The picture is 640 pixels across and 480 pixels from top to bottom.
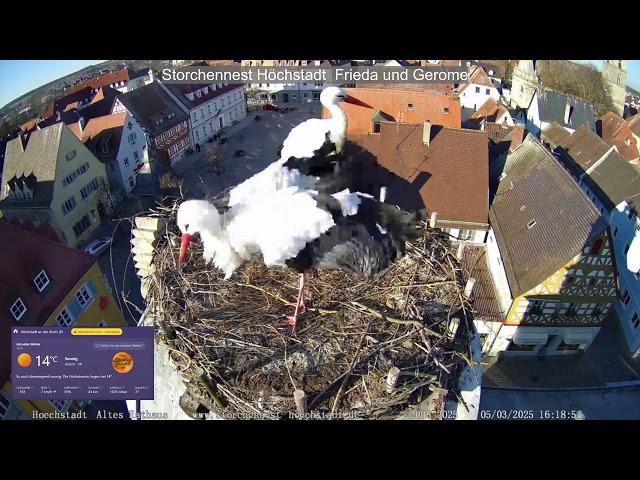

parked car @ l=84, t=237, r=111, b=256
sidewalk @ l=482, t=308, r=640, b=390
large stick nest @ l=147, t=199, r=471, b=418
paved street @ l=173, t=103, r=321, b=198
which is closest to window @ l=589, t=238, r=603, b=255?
sidewalk @ l=482, t=308, r=640, b=390

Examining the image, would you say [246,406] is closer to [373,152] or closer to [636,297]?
[373,152]

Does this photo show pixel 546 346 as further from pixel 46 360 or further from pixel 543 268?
pixel 46 360

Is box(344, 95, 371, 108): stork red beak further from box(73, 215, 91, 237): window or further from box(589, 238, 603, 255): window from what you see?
box(73, 215, 91, 237): window

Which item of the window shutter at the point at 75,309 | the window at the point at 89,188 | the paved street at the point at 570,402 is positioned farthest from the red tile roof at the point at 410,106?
the window shutter at the point at 75,309

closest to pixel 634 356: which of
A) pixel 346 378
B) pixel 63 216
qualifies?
pixel 346 378

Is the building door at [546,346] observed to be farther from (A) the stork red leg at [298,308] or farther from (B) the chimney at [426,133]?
(A) the stork red leg at [298,308]

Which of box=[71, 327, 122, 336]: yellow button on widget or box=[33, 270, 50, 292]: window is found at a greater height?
box=[71, 327, 122, 336]: yellow button on widget

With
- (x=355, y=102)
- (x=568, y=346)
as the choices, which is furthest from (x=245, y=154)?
(x=568, y=346)

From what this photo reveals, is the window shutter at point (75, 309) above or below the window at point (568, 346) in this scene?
above
